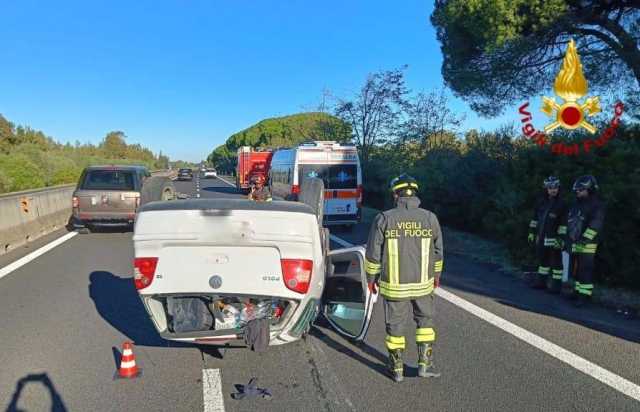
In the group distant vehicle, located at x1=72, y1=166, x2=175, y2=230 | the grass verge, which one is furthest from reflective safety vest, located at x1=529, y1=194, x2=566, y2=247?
distant vehicle, located at x1=72, y1=166, x2=175, y2=230

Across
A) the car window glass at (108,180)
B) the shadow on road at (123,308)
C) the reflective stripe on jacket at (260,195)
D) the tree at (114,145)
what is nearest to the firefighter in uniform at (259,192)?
the reflective stripe on jacket at (260,195)

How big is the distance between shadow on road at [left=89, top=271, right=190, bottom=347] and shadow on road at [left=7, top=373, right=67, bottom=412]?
98 cm

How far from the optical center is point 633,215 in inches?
292

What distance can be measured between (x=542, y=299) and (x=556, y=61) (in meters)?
9.73

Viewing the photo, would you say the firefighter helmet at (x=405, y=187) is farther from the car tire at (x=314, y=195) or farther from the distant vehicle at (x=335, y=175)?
the distant vehicle at (x=335, y=175)

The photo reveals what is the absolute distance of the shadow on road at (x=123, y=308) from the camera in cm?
538

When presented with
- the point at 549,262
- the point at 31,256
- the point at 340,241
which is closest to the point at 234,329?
the point at 549,262

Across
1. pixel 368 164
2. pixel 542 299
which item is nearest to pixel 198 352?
pixel 542 299

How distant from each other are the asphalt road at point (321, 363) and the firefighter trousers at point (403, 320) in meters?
0.33

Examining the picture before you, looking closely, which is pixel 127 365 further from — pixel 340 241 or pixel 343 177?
pixel 343 177

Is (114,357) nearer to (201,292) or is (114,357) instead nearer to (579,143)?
(201,292)

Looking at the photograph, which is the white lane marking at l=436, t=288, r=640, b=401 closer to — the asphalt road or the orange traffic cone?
the asphalt road

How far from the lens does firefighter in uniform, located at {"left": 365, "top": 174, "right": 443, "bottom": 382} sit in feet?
14.2

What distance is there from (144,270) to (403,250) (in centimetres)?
214
